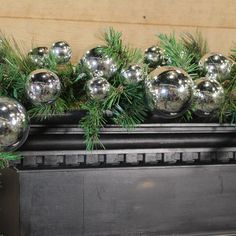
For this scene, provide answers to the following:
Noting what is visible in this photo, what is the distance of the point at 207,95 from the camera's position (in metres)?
0.67

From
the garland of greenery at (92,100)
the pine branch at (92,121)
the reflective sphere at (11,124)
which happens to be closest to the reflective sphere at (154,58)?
the garland of greenery at (92,100)

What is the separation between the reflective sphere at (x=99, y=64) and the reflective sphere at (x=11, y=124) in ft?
0.51

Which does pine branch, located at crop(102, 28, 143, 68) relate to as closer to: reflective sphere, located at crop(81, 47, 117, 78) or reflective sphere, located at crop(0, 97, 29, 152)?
reflective sphere, located at crop(81, 47, 117, 78)

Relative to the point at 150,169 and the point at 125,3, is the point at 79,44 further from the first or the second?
the point at 150,169

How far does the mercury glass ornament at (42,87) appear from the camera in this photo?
618 mm

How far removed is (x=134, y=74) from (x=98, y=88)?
0.07 m

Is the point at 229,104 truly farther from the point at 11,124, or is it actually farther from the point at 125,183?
the point at 11,124

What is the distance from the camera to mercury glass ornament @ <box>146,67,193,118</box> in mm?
608

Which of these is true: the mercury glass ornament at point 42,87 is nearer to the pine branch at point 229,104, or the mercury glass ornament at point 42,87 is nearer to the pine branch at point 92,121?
the pine branch at point 92,121

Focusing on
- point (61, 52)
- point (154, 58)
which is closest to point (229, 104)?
point (154, 58)

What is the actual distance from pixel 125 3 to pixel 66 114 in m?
0.43

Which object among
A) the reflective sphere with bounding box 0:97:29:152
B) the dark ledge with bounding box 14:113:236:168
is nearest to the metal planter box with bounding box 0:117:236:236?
the dark ledge with bounding box 14:113:236:168

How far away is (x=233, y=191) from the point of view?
827 millimetres

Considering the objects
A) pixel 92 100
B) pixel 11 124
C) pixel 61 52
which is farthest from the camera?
pixel 61 52
